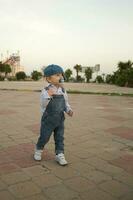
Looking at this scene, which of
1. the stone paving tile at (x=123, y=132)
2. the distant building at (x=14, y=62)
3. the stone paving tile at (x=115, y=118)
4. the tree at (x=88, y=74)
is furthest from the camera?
the distant building at (x=14, y=62)

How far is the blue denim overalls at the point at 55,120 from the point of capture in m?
3.82

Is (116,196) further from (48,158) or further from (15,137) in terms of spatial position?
(15,137)

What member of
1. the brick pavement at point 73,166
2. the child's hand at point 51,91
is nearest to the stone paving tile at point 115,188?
the brick pavement at point 73,166

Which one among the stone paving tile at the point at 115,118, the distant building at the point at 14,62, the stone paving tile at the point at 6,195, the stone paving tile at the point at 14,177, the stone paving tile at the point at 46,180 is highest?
the distant building at the point at 14,62

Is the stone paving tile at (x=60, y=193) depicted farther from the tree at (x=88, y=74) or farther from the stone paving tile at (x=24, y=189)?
the tree at (x=88, y=74)

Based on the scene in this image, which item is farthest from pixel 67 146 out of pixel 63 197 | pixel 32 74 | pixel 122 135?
pixel 32 74

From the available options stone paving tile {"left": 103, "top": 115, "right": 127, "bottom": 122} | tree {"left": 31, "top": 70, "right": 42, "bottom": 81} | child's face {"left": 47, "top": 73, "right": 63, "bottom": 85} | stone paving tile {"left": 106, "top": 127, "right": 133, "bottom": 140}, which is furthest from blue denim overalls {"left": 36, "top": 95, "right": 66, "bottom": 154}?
tree {"left": 31, "top": 70, "right": 42, "bottom": 81}

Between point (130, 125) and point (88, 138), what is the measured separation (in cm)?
177

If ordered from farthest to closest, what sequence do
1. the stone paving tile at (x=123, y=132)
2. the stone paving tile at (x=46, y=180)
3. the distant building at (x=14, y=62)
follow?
the distant building at (x=14, y=62) < the stone paving tile at (x=123, y=132) < the stone paving tile at (x=46, y=180)

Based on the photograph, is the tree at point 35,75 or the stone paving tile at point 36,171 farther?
the tree at point 35,75

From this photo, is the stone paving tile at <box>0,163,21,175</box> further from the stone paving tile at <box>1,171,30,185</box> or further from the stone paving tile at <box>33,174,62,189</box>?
the stone paving tile at <box>33,174,62,189</box>

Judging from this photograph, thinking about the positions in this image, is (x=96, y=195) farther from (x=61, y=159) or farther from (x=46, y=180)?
(x=61, y=159)

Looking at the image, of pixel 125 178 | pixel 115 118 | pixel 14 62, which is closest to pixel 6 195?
pixel 125 178

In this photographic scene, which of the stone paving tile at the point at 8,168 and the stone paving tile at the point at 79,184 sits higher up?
the stone paving tile at the point at 8,168
